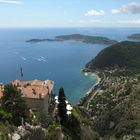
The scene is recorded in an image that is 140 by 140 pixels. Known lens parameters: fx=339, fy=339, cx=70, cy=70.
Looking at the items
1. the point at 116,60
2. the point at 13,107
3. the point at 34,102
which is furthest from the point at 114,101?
the point at 116,60

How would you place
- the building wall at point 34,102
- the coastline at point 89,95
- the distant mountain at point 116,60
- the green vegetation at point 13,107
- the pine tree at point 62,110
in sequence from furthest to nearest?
the distant mountain at point 116,60, the coastline at point 89,95, the building wall at point 34,102, the pine tree at point 62,110, the green vegetation at point 13,107

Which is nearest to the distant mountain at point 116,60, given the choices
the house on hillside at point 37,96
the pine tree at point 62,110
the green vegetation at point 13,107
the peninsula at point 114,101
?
the peninsula at point 114,101

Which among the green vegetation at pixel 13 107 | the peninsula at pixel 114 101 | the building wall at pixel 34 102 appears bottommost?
the peninsula at pixel 114 101

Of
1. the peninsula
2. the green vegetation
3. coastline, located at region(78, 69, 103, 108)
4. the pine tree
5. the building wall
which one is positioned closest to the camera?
the green vegetation

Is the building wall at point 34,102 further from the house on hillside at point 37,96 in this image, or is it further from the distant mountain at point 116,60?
the distant mountain at point 116,60

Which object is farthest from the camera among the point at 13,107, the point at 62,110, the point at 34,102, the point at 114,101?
the point at 114,101

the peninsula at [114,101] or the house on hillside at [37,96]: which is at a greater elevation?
the house on hillside at [37,96]

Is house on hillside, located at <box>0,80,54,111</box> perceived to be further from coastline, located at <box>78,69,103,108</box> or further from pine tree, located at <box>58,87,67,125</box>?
coastline, located at <box>78,69,103,108</box>

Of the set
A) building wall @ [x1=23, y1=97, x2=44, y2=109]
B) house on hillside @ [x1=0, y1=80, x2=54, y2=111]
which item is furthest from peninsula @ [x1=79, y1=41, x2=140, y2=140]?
building wall @ [x1=23, y1=97, x2=44, y2=109]

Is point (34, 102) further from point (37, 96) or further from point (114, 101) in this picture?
point (114, 101)

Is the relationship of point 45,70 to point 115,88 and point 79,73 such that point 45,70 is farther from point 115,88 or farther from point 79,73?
point 115,88

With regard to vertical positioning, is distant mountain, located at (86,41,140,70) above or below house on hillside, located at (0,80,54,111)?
below
